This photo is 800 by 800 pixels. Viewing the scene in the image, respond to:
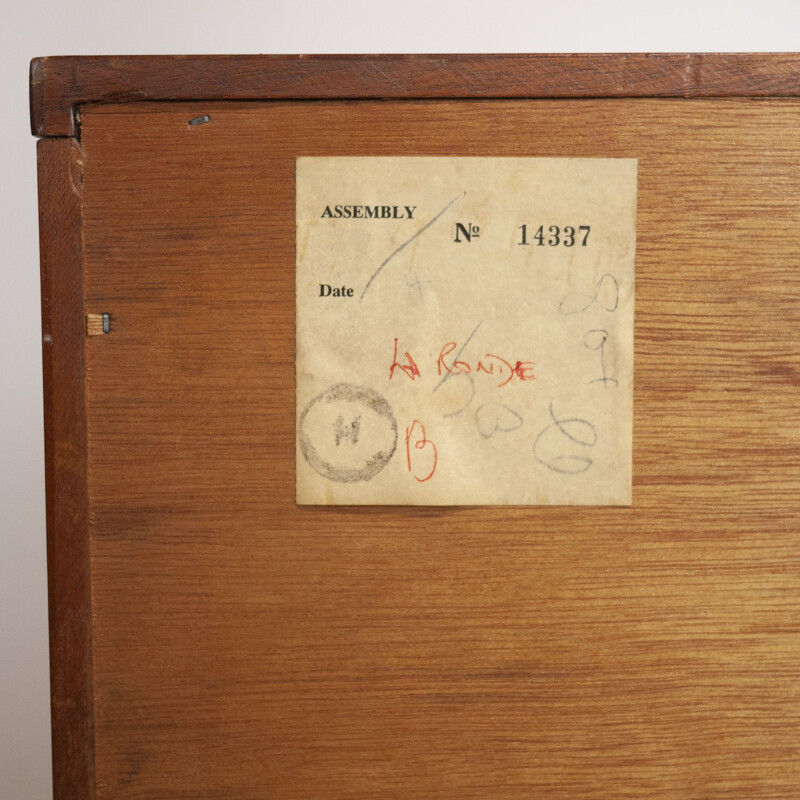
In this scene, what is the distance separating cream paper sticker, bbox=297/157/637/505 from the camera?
1.76 feet

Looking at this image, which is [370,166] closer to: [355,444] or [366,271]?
[366,271]

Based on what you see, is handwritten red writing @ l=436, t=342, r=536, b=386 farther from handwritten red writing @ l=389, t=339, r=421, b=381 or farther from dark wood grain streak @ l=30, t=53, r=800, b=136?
dark wood grain streak @ l=30, t=53, r=800, b=136

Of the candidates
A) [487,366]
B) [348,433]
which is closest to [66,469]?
[348,433]

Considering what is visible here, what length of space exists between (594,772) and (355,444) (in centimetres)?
31

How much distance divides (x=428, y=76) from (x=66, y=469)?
1.28 ft

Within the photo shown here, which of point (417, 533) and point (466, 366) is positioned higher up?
point (466, 366)

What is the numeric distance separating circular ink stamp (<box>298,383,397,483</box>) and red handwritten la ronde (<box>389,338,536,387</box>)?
0.03 meters

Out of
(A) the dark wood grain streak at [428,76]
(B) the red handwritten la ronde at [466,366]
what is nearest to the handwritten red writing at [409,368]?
(B) the red handwritten la ronde at [466,366]

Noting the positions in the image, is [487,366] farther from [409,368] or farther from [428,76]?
[428,76]

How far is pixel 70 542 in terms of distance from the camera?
1.79 feet

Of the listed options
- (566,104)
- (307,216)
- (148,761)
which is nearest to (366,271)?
(307,216)

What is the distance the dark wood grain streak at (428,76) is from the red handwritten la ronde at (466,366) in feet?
0.61

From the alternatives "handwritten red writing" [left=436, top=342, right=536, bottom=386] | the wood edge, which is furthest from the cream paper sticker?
the wood edge

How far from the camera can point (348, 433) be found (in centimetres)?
54
